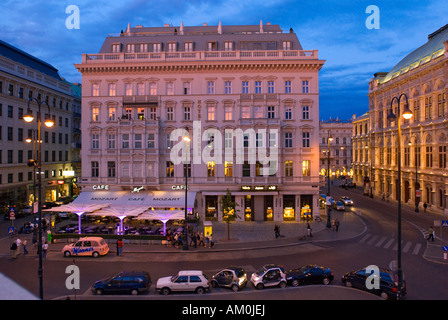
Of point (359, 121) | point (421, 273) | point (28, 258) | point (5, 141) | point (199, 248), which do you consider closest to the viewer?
point (421, 273)

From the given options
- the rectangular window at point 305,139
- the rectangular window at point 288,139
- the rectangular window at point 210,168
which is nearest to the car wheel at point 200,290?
the rectangular window at point 210,168

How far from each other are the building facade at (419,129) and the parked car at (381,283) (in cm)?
3104

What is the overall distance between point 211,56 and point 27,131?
31774 millimetres

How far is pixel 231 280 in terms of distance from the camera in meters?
18.3

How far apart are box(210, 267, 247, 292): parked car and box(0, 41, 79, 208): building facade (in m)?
30.4

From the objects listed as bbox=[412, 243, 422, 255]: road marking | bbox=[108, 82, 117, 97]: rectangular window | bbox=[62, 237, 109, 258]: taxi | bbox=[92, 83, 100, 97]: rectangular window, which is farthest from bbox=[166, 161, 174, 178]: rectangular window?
bbox=[412, 243, 422, 255]: road marking

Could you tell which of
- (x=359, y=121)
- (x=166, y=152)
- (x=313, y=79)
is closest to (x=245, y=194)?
(x=166, y=152)

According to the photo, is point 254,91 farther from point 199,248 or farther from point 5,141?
point 5,141

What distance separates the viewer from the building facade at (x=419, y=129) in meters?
43.1

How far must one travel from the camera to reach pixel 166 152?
39.8 m

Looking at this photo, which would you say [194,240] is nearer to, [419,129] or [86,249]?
[86,249]

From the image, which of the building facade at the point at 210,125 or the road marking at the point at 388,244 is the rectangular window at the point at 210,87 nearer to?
the building facade at the point at 210,125
